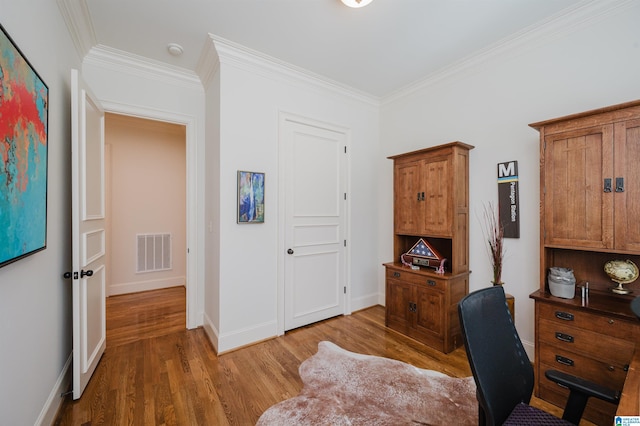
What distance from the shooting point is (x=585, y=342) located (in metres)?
1.83

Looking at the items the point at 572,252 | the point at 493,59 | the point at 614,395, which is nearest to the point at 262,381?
the point at 614,395

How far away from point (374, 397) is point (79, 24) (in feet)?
12.3

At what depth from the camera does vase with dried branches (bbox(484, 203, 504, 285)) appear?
255 cm

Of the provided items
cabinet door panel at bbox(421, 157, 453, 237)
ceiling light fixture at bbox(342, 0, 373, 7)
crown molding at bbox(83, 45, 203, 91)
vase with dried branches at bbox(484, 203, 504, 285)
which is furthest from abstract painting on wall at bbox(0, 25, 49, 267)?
vase with dried branches at bbox(484, 203, 504, 285)

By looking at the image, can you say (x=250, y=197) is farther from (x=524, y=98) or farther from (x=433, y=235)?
(x=524, y=98)

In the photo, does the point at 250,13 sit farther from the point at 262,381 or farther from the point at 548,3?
the point at 262,381

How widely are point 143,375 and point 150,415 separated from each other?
1.80 feet

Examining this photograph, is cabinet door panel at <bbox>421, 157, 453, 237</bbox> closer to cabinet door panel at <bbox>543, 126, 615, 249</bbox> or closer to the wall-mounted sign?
the wall-mounted sign

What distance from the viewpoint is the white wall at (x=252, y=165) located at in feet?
8.81

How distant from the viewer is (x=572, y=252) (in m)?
2.20

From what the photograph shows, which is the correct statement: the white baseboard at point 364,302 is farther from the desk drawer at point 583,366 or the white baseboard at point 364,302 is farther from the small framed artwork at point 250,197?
the desk drawer at point 583,366

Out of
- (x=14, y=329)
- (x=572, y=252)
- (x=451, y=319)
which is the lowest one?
(x=451, y=319)

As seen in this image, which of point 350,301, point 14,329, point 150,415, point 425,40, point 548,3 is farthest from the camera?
point 350,301

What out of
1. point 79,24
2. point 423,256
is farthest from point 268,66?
point 423,256
